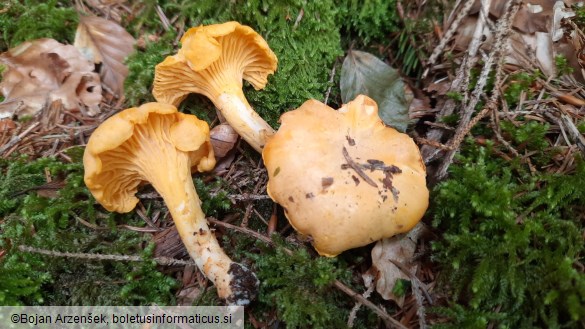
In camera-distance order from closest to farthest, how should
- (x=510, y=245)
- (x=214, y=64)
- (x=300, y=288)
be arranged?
(x=510, y=245)
(x=300, y=288)
(x=214, y=64)

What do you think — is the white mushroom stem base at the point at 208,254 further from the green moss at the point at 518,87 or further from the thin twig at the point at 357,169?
the green moss at the point at 518,87

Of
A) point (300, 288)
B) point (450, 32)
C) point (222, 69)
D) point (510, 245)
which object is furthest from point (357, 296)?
point (450, 32)

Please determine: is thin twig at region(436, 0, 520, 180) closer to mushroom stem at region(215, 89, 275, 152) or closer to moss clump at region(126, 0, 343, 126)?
moss clump at region(126, 0, 343, 126)

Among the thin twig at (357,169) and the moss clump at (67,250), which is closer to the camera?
the thin twig at (357,169)

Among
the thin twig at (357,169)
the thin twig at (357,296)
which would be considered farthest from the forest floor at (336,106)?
the thin twig at (357,169)

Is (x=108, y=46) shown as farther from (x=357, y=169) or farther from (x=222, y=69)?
(x=357, y=169)
